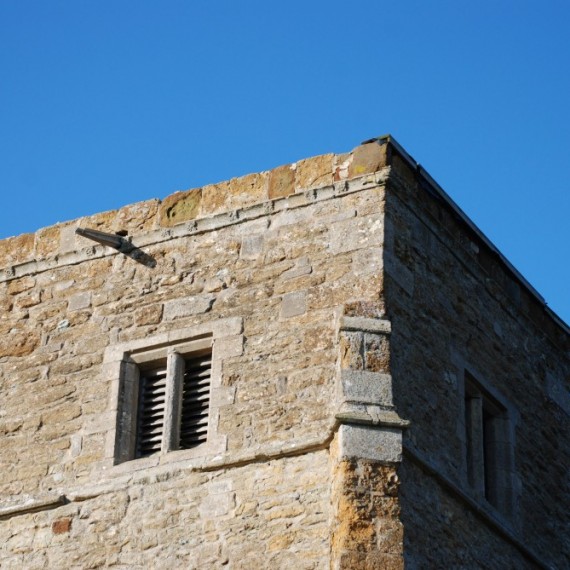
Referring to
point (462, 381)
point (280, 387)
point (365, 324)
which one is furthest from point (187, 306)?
point (462, 381)

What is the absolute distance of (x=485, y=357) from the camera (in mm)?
16078

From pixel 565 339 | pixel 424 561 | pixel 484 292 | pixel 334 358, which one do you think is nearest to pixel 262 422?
pixel 334 358

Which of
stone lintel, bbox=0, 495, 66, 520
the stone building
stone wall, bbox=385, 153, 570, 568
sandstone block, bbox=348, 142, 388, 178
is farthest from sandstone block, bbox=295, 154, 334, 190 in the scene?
stone lintel, bbox=0, 495, 66, 520

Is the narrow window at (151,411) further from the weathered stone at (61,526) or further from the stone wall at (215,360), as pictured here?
the weathered stone at (61,526)

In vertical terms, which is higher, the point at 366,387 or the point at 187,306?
the point at 187,306

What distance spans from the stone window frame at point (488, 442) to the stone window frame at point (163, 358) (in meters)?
1.84

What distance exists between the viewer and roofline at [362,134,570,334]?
15.6 meters

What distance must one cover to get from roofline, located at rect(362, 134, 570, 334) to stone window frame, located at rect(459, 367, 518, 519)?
4.12ft

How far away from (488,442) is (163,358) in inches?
106

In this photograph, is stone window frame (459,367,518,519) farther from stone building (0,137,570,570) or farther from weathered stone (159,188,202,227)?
weathered stone (159,188,202,227)

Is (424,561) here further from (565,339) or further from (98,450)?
(565,339)

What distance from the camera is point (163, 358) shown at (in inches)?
609

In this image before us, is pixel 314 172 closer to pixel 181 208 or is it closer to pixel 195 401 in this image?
pixel 181 208

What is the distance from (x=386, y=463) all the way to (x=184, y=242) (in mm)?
2930
